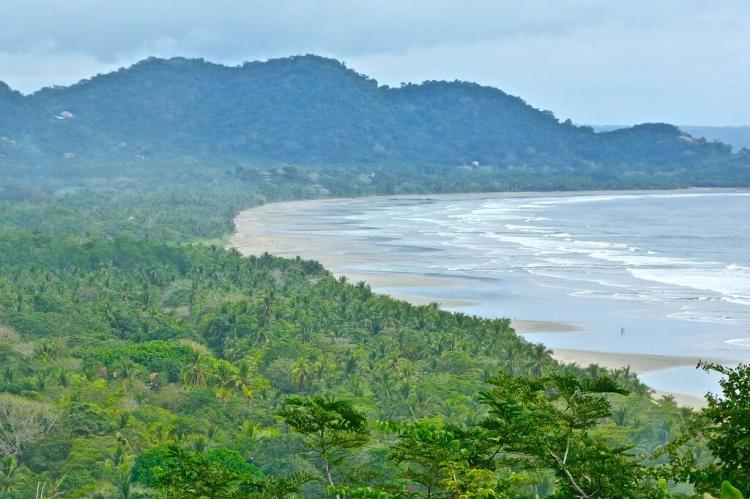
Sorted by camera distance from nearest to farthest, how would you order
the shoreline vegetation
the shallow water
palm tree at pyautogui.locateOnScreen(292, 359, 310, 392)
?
1. palm tree at pyautogui.locateOnScreen(292, 359, 310, 392)
2. the shoreline vegetation
3. the shallow water

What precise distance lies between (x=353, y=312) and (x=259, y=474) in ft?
126

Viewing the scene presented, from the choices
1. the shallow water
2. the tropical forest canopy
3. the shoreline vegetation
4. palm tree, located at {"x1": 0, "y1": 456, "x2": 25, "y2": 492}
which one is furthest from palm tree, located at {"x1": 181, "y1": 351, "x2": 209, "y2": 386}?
the shallow water

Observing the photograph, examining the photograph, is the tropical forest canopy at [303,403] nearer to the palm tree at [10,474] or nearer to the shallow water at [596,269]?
the palm tree at [10,474]

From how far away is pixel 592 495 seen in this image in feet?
66.2

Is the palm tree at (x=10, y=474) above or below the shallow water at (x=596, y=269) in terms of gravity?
below

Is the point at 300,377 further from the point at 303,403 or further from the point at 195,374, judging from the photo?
the point at 303,403

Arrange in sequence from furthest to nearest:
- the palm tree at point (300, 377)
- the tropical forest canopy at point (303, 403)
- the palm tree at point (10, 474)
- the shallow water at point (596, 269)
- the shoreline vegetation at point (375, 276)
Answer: the shallow water at point (596, 269) < the shoreline vegetation at point (375, 276) < the palm tree at point (300, 377) < the palm tree at point (10, 474) < the tropical forest canopy at point (303, 403)

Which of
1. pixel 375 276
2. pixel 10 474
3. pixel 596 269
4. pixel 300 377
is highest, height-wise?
pixel 596 269

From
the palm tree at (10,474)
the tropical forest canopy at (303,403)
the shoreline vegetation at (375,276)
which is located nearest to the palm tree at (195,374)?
the tropical forest canopy at (303,403)

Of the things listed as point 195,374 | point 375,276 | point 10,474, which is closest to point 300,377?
point 195,374

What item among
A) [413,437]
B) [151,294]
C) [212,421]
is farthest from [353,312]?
[413,437]

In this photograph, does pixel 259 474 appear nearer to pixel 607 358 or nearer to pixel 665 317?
pixel 607 358

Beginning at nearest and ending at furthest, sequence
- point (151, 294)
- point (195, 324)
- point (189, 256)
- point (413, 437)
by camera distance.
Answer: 1. point (413, 437)
2. point (195, 324)
3. point (151, 294)
4. point (189, 256)

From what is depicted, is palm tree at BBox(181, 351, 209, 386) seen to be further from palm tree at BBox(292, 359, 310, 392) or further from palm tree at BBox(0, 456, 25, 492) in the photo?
palm tree at BBox(0, 456, 25, 492)
